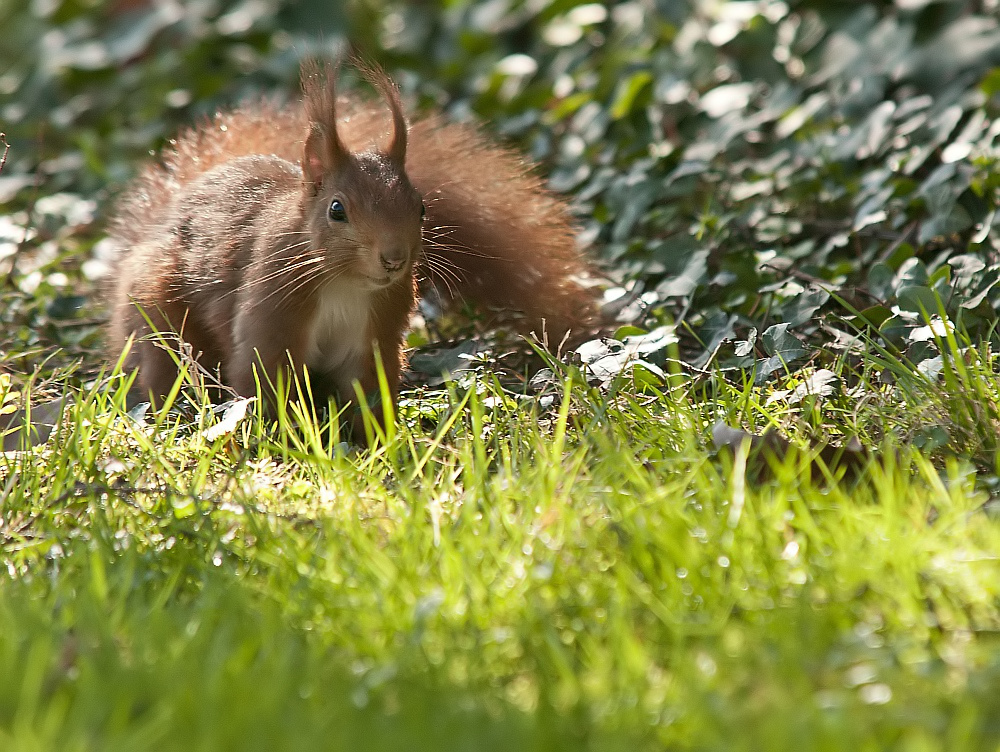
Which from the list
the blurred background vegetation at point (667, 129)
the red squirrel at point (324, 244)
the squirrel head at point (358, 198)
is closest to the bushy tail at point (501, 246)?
the red squirrel at point (324, 244)

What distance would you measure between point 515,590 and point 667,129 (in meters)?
2.61

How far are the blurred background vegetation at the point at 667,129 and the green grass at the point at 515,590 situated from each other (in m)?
0.64

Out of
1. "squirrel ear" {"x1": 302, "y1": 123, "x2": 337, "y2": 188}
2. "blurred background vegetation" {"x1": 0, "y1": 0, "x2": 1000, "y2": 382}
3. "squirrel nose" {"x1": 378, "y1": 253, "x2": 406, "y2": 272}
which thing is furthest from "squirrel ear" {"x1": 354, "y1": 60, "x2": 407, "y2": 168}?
"blurred background vegetation" {"x1": 0, "y1": 0, "x2": 1000, "y2": 382}

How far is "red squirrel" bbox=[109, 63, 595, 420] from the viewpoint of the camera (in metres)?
2.31

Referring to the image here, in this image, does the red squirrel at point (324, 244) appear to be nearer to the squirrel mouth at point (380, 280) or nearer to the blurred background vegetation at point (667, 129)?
the squirrel mouth at point (380, 280)

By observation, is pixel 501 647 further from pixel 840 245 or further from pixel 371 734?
pixel 840 245

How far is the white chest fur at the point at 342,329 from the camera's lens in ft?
7.95

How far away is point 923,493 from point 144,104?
4.13 metres

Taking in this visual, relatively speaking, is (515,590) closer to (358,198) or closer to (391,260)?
(391,260)

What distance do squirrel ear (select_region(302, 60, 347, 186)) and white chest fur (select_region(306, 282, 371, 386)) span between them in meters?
0.24

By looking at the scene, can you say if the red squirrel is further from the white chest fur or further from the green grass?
the green grass

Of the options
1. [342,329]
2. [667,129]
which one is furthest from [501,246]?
[667,129]

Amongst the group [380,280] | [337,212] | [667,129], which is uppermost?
[337,212]

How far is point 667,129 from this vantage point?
3852 mm
